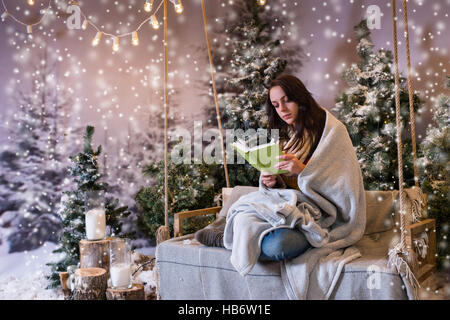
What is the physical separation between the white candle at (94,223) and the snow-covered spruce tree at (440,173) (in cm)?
188

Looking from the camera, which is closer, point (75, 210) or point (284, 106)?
point (284, 106)

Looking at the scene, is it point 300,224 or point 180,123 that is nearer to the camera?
point 300,224

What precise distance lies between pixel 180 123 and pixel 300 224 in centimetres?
207

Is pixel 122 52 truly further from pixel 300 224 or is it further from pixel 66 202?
pixel 300 224

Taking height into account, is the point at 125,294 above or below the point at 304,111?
below

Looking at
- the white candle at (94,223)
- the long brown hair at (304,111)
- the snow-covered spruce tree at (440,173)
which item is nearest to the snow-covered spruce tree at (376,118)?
the snow-covered spruce tree at (440,173)

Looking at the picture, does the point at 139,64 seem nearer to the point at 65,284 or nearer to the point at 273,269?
the point at 65,284

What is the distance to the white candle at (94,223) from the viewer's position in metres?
2.37

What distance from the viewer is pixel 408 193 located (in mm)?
1947

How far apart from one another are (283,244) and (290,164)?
1.31 feet

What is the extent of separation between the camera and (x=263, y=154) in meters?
1.77

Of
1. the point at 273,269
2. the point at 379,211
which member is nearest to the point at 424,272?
the point at 379,211

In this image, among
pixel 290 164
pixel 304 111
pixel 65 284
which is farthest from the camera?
pixel 65 284
